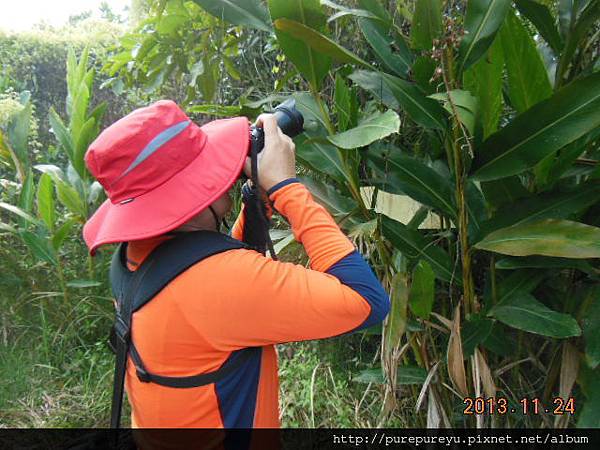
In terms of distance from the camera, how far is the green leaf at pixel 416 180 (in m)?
1.17

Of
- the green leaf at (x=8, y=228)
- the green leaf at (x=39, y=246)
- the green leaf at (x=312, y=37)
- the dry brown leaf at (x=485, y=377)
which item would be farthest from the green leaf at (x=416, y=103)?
the green leaf at (x=8, y=228)

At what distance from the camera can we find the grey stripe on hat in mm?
776

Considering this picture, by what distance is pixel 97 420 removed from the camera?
2.28m

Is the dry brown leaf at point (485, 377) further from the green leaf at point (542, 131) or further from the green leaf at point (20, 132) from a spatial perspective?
the green leaf at point (20, 132)

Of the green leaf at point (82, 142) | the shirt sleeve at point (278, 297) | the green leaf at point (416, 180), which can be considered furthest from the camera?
the green leaf at point (82, 142)

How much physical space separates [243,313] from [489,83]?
76 centimetres

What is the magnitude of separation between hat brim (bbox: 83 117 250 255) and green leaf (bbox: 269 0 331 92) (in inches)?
14.0

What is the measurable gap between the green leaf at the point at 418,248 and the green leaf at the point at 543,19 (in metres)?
0.58

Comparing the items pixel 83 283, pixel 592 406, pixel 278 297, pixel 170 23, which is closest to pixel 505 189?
pixel 592 406

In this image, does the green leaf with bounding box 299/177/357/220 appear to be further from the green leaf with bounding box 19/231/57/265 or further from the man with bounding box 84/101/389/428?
the green leaf with bounding box 19/231/57/265

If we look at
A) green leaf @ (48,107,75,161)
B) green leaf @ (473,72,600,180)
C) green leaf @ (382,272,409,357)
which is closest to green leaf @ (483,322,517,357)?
green leaf @ (382,272,409,357)

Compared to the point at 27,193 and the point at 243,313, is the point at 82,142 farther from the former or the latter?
the point at 243,313

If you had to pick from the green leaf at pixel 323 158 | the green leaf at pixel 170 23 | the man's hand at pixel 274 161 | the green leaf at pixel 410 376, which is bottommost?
the green leaf at pixel 410 376

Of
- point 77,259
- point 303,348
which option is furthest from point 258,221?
point 77,259
